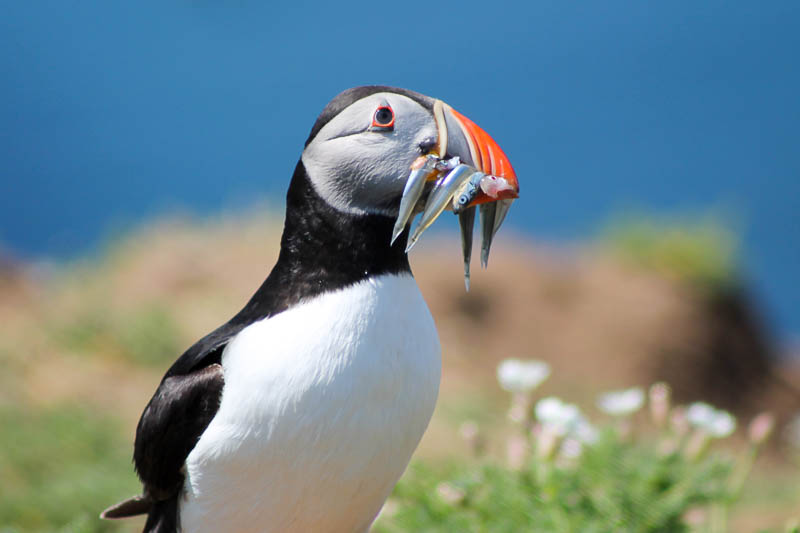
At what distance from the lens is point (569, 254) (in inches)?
441

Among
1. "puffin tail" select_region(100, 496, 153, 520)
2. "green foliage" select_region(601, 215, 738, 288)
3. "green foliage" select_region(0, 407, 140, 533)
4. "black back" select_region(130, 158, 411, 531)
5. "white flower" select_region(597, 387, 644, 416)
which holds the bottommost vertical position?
"white flower" select_region(597, 387, 644, 416)

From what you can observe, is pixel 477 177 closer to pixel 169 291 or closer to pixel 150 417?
pixel 150 417

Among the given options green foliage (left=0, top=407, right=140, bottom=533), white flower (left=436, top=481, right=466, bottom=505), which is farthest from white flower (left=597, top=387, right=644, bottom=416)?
green foliage (left=0, top=407, right=140, bottom=533)

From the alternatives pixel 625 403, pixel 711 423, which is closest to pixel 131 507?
pixel 625 403

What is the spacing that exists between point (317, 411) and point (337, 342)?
0.60 ft

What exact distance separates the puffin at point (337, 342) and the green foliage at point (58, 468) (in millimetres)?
2443

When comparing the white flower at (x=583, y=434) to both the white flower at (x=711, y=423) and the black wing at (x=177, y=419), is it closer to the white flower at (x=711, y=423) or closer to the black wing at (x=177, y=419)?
the white flower at (x=711, y=423)

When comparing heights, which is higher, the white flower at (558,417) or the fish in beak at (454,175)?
the fish in beak at (454,175)

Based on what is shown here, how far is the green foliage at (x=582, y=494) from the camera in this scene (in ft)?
10.3

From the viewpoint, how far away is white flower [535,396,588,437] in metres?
3.07

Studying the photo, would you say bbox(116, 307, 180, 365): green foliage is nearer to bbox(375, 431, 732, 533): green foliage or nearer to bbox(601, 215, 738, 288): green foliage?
bbox(375, 431, 732, 533): green foliage

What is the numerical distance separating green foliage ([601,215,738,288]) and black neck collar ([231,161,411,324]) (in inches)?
363

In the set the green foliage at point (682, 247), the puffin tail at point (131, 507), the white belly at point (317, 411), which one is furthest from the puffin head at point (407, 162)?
the green foliage at point (682, 247)

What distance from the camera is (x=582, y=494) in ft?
10.7
